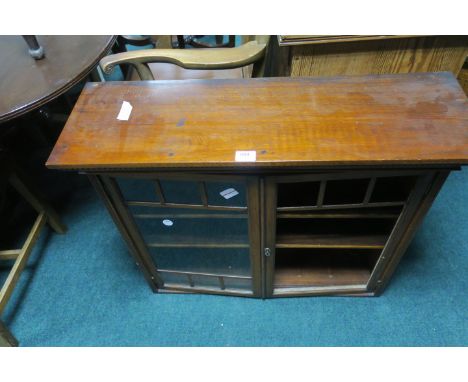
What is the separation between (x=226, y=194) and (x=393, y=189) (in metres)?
0.52

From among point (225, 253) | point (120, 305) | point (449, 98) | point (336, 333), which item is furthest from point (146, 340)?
point (449, 98)

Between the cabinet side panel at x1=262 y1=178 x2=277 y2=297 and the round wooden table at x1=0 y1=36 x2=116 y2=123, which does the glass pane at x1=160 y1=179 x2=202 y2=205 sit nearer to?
the cabinet side panel at x1=262 y1=178 x2=277 y2=297

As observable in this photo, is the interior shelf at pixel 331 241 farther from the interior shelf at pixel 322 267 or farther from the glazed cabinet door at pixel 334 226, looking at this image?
the interior shelf at pixel 322 267

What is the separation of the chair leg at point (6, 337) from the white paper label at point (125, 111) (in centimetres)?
95

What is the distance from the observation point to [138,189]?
97 centimetres

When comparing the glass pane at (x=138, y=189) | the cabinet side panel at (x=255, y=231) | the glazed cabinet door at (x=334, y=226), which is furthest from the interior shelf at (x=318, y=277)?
the glass pane at (x=138, y=189)

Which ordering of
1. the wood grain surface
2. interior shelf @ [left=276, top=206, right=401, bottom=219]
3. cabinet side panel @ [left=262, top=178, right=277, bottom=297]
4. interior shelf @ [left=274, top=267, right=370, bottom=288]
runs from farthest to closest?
1. interior shelf @ [left=274, top=267, right=370, bottom=288]
2. the wood grain surface
3. interior shelf @ [left=276, top=206, right=401, bottom=219]
4. cabinet side panel @ [left=262, top=178, right=277, bottom=297]

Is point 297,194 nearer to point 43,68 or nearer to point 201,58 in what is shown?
point 201,58

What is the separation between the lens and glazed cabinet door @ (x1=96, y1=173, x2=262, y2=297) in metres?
0.92

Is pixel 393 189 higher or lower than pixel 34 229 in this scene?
higher

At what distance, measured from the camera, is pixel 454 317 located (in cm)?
128

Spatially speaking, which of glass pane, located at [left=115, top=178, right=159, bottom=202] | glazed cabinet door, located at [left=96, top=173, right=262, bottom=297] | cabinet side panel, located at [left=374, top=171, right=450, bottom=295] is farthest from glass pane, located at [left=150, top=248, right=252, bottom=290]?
cabinet side panel, located at [left=374, top=171, right=450, bottom=295]

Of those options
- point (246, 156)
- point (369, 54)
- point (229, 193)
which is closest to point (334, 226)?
point (229, 193)

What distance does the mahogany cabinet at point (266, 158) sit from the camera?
0.79 m
